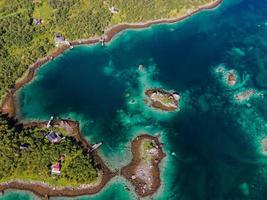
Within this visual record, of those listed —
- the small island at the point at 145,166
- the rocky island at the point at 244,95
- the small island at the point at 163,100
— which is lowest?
the rocky island at the point at 244,95

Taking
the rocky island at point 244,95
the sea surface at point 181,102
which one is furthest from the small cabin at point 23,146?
the rocky island at point 244,95

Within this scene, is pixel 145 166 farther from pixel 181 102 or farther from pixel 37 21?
pixel 37 21

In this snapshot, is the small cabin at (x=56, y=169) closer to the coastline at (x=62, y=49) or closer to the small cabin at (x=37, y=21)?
the coastline at (x=62, y=49)

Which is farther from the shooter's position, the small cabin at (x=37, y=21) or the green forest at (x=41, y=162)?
the small cabin at (x=37, y=21)

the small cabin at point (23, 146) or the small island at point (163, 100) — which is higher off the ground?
the small cabin at point (23, 146)

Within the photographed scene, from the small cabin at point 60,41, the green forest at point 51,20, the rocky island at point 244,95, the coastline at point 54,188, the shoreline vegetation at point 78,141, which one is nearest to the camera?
the coastline at point 54,188

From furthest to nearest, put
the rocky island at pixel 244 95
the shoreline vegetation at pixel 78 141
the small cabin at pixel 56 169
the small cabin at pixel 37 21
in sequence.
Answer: the small cabin at pixel 37 21 → the rocky island at pixel 244 95 → the small cabin at pixel 56 169 → the shoreline vegetation at pixel 78 141

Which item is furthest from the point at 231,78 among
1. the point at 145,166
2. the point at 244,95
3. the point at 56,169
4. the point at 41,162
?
the point at 41,162

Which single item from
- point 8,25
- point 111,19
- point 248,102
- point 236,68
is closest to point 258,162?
point 248,102
